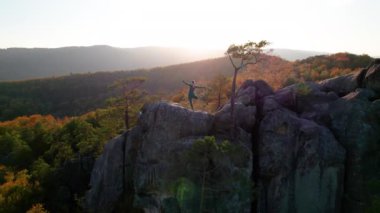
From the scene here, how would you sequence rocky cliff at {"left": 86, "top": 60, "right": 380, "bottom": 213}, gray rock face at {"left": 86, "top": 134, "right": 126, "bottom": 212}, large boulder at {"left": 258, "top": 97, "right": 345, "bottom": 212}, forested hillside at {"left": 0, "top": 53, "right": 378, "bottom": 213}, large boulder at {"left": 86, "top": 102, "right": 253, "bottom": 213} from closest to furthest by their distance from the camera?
1. large boulder at {"left": 86, "top": 102, "right": 253, "bottom": 213}
2. rocky cliff at {"left": 86, "top": 60, "right": 380, "bottom": 213}
3. large boulder at {"left": 258, "top": 97, "right": 345, "bottom": 212}
4. gray rock face at {"left": 86, "top": 134, "right": 126, "bottom": 212}
5. forested hillside at {"left": 0, "top": 53, "right": 378, "bottom": 213}

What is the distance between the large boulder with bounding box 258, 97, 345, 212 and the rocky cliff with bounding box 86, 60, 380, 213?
0.27 ft

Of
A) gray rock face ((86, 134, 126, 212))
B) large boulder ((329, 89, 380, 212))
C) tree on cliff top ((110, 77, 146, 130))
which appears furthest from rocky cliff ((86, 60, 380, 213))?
tree on cliff top ((110, 77, 146, 130))

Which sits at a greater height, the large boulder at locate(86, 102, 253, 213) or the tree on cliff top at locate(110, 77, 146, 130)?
the tree on cliff top at locate(110, 77, 146, 130)

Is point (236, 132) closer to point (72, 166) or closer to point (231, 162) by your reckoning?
point (231, 162)

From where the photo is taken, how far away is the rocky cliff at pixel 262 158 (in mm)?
29312

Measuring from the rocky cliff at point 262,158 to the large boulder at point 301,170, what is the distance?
8cm

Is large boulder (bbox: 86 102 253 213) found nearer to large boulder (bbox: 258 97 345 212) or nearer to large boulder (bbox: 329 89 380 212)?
large boulder (bbox: 258 97 345 212)

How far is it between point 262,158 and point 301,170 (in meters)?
3.40

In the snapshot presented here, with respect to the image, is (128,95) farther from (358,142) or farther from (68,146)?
(358,142)

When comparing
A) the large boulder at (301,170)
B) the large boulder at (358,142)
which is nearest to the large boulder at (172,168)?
the large boulder at (301,170)

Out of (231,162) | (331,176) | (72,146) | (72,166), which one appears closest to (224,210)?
(231,162)

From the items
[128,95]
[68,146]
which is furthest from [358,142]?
[68,146]

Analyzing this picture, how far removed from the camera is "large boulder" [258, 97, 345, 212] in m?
30.8

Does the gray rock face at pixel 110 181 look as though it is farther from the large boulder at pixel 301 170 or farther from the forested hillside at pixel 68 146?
the large boulder at pixel 301 170
